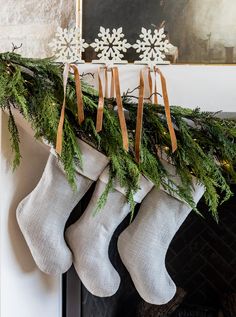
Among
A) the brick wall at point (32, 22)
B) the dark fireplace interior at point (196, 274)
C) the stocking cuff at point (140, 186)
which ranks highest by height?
the brick wall at point (32, 22)

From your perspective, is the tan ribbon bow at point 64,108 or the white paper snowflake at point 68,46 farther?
the white paper snowflake at point 68,46

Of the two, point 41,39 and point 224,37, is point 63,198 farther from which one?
point 224,37

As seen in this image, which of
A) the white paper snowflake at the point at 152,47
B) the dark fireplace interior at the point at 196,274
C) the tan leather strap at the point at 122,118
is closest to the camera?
the tan leather strap at the point at 122,118

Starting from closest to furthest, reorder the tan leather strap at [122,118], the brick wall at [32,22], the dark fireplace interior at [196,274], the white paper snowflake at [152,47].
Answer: the tan leather strap at [122,118] → the white paper snowflake at [152,47] → the brick wall at [32,22] → the dark fireplace interior at [196,274]

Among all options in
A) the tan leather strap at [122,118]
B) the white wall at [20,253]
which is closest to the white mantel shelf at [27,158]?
the white wall at [20,253]

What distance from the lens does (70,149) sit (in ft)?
3.30

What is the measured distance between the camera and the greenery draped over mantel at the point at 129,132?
997 millimetres

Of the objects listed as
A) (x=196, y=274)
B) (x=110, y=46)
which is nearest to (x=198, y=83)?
(x=110, y=46)

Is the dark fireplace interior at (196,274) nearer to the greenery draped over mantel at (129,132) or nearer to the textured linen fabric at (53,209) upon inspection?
the textured linen fabric at (53,209)

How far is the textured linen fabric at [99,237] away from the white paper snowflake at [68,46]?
1.13 ft

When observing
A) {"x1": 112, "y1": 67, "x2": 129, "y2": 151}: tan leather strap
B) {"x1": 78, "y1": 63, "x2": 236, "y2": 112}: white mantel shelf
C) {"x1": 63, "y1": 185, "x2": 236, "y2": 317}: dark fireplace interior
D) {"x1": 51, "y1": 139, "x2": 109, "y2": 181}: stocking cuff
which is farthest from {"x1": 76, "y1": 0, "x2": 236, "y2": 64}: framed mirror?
{"x1": 63, "y1": 185, "x2": 236, "y2": 317}: dark fireplace interior

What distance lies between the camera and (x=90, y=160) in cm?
104

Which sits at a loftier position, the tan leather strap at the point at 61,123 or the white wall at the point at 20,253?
the tan leather strap at the point at 61,123

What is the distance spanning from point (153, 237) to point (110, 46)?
0.54 m
